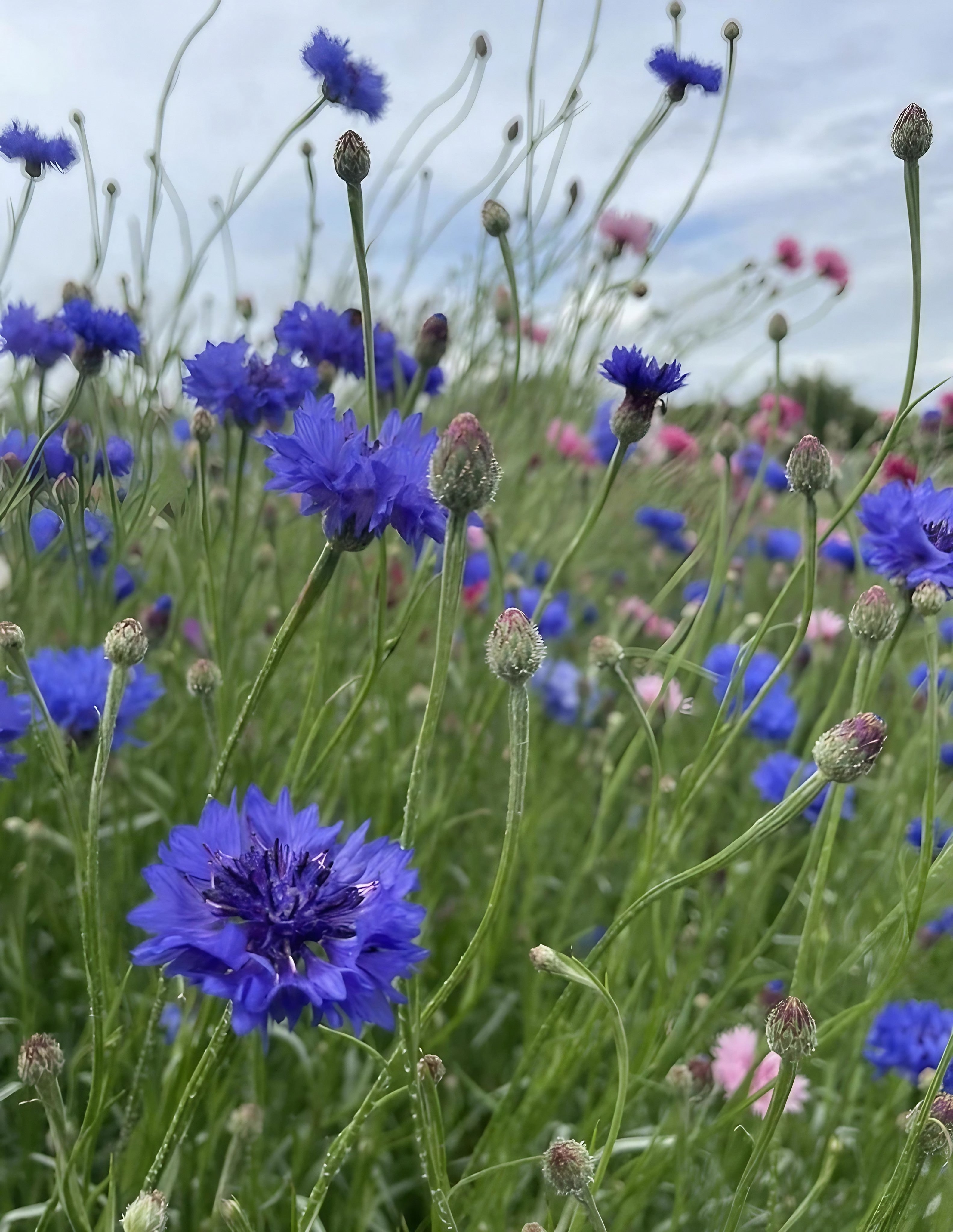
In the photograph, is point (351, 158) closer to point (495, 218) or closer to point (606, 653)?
point (495, 218)

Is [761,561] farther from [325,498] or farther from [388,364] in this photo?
[325,498]

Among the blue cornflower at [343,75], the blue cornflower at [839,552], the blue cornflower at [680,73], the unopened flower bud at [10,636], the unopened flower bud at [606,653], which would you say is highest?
the blue cornflower at [839,552]

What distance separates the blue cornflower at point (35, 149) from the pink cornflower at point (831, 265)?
1833 millimetres

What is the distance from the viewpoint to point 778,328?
Result: 94cm

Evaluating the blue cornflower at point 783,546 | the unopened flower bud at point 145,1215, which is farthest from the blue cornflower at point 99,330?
the blue cornflower at point 783,546

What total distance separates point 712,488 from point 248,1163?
175cm

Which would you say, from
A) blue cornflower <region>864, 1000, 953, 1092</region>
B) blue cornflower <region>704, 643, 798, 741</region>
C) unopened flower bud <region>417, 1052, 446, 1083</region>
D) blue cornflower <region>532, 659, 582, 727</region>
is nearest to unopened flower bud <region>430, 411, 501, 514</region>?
unopened flower bud <region>417, 1052, 446, 1083</region>

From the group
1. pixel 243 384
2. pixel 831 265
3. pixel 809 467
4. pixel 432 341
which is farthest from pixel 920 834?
pixel 831 265

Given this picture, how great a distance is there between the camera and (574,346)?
1252mm

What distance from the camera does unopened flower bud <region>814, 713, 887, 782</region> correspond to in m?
0.48

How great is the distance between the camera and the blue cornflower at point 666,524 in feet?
6.51

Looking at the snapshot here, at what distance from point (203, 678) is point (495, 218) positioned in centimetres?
46

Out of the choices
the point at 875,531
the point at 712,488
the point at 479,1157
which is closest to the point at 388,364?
the point at 875,531

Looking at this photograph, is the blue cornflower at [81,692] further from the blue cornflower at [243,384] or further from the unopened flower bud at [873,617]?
the unopened flower bud at [873,617]
